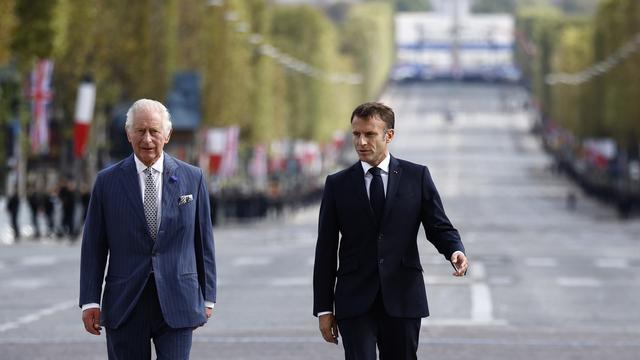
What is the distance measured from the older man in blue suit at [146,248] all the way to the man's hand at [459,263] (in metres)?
1.24

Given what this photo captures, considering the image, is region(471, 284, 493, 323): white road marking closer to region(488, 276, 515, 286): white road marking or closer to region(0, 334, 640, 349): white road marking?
region(488, 276, 515, 286): white road marking

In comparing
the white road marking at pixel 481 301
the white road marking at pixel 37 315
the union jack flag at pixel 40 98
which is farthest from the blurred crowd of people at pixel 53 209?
the white road marking at pixel 37 315

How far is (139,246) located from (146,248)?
4cm

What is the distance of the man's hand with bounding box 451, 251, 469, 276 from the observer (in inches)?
423

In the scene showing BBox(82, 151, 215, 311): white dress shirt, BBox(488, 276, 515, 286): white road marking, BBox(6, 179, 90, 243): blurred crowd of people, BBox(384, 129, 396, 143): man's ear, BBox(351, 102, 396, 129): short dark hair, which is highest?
BBox(351, 102, 396, 129): short dark hair

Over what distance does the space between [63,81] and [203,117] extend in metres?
21.5

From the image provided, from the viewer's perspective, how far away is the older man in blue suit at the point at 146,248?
415 inches

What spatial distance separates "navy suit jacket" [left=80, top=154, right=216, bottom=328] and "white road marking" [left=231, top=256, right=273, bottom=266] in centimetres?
2757

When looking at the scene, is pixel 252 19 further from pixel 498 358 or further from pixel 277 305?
pixel 498 358

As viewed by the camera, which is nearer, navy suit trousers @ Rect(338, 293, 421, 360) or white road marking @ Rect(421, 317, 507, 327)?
navy suit trousers @ Rect(338, 293, 421, 360)

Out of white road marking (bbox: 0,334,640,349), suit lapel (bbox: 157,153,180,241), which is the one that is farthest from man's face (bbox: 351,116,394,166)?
white road marking (bbox: 0,334,640,349)

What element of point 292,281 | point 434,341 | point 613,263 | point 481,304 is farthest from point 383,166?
point 613,263

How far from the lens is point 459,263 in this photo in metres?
10.8

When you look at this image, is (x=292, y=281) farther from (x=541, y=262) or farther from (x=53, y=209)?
(x=53, y=209)
